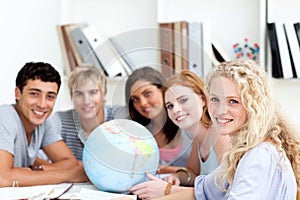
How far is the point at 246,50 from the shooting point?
2.80 m

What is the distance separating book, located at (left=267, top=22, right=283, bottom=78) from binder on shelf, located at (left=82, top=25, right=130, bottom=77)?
32.9 inches

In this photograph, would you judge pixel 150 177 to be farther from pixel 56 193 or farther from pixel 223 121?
pixel 223 121

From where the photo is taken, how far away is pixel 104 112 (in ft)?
7.73

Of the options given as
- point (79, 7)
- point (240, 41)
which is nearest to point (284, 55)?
point (240, 41)

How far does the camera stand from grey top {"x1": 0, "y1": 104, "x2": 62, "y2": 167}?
198 centimetres

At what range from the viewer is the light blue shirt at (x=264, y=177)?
1.27 meters

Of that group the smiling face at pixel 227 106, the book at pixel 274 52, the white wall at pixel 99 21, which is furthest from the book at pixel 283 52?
the smiling face at pixel 227 106

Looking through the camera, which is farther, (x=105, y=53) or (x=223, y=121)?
(x=105, y=53)

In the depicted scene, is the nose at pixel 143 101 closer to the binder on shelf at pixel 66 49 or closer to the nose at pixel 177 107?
the nose at pixel 177 107

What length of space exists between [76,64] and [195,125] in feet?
4.86

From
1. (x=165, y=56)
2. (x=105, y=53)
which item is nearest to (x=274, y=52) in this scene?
(x=165, y=56)

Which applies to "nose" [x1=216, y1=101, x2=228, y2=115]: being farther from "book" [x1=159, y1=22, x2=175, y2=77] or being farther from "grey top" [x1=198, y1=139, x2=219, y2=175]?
"book" [x1=159, y1=22, x2=175, y2=77]

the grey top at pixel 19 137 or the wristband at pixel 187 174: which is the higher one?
the grey top at pixel 19 137

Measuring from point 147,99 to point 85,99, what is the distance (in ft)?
1.29
